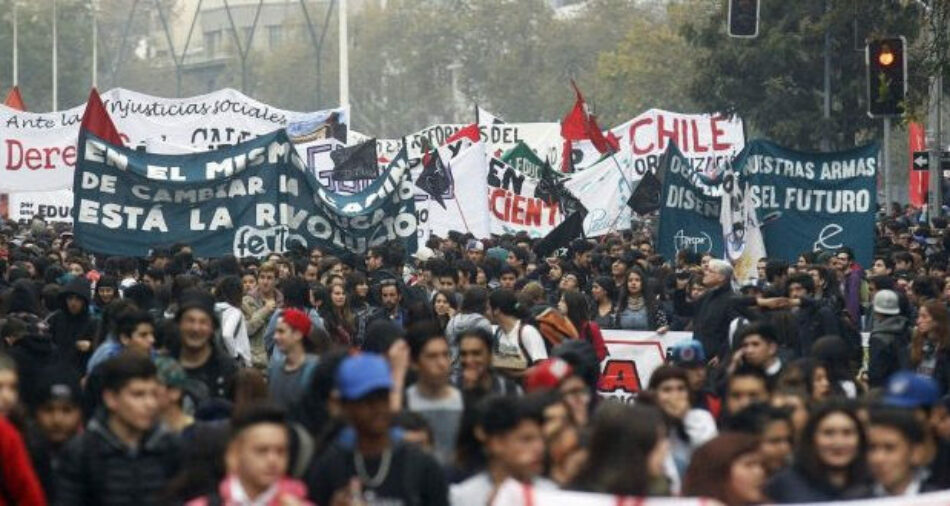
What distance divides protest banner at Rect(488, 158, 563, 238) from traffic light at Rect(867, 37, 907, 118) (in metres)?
6.74

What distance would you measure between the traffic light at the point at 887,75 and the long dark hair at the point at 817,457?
15.3 meters

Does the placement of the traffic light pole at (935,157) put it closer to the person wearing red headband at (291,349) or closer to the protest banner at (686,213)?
the protest banner at (686,213)

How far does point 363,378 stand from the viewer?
7.89 m

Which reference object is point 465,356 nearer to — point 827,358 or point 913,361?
point 827,358

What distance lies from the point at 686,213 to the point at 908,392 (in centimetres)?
1422

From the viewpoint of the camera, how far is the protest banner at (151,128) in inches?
1305

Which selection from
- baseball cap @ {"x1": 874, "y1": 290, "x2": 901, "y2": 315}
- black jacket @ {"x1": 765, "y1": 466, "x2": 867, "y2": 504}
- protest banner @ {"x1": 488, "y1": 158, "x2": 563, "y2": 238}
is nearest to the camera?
black jacket @ {"x1": 765, "y1": 466, "x2": 867, "y2": 504}

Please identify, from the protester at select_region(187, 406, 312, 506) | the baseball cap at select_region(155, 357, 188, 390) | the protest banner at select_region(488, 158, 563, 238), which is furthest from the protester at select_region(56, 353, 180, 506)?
the protest banner at select_region(488, 158, 563, 238)

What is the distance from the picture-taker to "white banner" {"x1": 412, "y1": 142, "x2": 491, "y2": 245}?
2906cm

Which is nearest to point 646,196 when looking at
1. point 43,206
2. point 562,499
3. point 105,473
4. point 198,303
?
point 43,206

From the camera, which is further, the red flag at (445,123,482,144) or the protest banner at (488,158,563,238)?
the red flag at (445,123,482,144)

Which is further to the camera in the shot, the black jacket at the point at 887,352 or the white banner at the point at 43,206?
the white banner at the point at 43,206

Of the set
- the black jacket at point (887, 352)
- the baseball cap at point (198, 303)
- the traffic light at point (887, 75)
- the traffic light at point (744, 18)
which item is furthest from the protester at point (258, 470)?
the traffic light at point (744, 18)

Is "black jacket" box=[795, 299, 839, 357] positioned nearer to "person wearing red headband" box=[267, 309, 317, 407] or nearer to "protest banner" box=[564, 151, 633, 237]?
"person wearing red headband" box=[267, 309, 317, 407]
